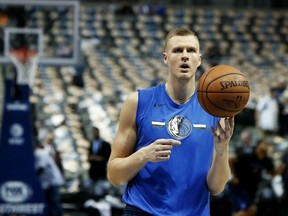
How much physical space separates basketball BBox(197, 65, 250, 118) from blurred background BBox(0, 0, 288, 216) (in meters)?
7.82

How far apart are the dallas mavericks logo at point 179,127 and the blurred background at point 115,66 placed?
766cm

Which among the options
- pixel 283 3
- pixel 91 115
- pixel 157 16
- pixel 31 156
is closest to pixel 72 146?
pixel 91 115

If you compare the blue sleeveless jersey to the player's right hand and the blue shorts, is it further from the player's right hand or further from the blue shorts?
the player's right hand

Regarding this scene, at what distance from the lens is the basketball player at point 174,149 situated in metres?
5.24

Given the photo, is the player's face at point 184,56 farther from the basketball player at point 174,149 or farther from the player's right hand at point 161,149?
the player's right hand at point 161,149

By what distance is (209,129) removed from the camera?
532cm

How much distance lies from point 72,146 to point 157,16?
14.6 m

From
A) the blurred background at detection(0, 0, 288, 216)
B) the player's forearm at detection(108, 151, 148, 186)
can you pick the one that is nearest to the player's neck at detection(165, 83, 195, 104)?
the player's forearm at detection(108, 151, 148, 186)

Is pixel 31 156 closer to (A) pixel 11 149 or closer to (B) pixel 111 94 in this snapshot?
(A) pixel 11 149

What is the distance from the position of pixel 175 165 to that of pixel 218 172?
0.85 feet

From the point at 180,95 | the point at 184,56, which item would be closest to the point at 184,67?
the point at 184,56

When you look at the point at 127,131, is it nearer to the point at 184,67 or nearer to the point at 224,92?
the point at 184,67

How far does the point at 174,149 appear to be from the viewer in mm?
5254

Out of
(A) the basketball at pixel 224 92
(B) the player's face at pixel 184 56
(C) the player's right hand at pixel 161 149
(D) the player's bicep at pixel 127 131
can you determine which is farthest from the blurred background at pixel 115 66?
(C) the player's right hand at pixel 161 149
